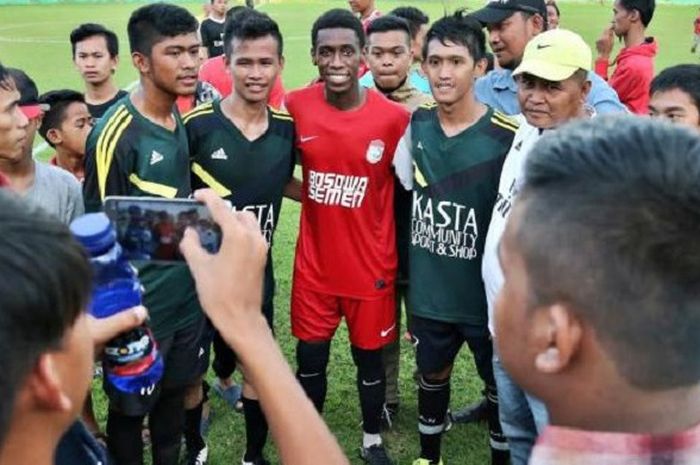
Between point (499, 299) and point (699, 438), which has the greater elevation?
point (499, 299)

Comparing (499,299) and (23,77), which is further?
(23,77)

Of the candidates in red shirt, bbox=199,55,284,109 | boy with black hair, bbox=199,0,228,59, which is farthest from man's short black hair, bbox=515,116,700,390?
boy with black hair, bbox=199,0,228,59

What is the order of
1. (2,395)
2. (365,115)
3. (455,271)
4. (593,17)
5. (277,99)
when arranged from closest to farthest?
(2,395) → (455,271) → (365,115) → (277,99) → (593,17)

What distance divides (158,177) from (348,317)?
1217mm

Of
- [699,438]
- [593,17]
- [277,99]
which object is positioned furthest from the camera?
[593,17]

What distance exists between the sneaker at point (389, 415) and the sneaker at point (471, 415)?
1.07 ft

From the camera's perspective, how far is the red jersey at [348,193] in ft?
12.4

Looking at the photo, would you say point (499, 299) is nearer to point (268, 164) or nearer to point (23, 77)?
point (268, 164)

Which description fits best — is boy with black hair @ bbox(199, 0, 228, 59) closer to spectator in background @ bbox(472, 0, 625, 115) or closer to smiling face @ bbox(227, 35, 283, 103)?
spectator in background @ bbox(472, 0, 625, 115)

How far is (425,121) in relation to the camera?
3.65 m

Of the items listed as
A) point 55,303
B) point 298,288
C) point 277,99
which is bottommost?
point 298,288

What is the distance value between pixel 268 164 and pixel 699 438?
276 centimetres

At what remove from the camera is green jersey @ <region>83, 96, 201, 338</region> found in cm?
322

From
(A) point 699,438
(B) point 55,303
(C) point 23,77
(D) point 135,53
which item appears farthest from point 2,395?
(C) point 23,77
